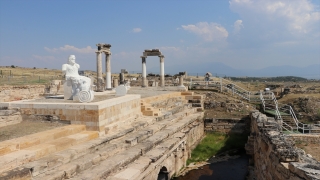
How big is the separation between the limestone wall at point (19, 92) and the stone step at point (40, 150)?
16.1 m

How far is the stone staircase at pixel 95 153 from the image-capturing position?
5617 mm

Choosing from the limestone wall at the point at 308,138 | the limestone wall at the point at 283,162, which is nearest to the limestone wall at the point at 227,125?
the limestone wall at the point at 308,138

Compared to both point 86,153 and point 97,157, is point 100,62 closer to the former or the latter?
point 86,153

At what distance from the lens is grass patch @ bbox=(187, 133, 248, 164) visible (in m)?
14.0

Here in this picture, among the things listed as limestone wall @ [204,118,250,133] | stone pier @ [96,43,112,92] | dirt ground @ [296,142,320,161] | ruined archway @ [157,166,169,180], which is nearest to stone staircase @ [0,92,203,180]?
ruined archway @ [157,166,169,180]

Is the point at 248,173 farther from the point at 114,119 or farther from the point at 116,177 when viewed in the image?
the point at 116,177

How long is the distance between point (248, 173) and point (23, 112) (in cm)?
941

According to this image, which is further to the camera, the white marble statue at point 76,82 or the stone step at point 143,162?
the white marble statue at point 76,82

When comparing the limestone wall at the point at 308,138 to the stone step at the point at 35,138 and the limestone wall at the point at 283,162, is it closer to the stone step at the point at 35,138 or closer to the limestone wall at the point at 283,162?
the limestone wall at the point at 283,162

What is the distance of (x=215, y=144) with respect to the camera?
15625mm

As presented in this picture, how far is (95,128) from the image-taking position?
27.8 ft

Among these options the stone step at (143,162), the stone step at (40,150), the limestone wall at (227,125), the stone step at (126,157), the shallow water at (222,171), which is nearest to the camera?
the stone step at (40,150)

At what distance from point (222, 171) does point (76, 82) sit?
7654 millimetres

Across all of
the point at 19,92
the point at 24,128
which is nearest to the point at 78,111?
the point at 24,128
